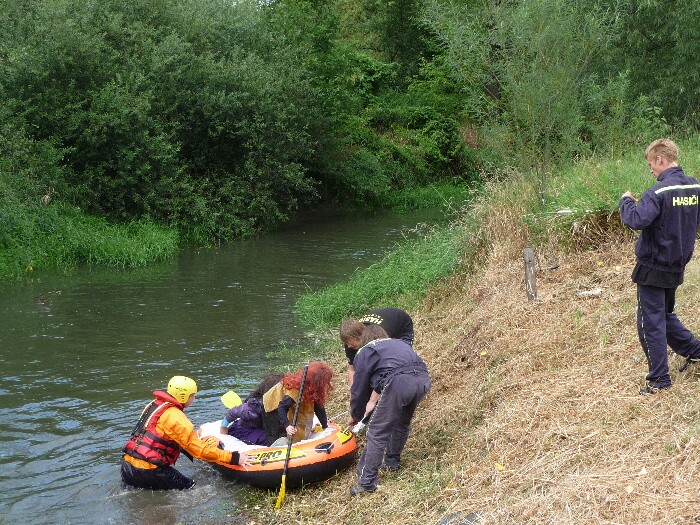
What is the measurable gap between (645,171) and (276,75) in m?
15.7

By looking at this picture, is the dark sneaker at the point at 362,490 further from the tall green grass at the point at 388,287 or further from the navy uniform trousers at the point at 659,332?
the tall green grass at the point at 388,287

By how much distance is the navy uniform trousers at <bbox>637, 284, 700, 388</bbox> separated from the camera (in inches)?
240

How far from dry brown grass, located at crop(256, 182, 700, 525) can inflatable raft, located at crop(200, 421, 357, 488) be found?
0.14 m

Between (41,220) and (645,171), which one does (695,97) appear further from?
(41,220)

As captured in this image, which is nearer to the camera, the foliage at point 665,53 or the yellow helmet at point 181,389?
the yellow helmet at point 181,389

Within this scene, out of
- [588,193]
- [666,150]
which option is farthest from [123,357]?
[666,150]

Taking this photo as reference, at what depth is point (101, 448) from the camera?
8.38 metres

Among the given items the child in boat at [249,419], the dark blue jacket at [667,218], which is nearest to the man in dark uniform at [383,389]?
the child in boat at [249,419]

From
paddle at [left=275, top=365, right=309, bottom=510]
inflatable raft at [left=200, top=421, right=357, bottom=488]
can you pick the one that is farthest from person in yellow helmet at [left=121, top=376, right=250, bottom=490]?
paddle at [left=275, top=365, right=309, bottom=510]

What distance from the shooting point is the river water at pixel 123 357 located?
23.9 ft

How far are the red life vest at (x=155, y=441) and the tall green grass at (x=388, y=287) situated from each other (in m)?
5.43

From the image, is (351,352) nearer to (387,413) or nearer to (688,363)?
(387,413)

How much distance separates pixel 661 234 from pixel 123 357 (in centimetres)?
780

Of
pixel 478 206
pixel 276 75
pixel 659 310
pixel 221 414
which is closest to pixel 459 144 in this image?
pixel 276 75
